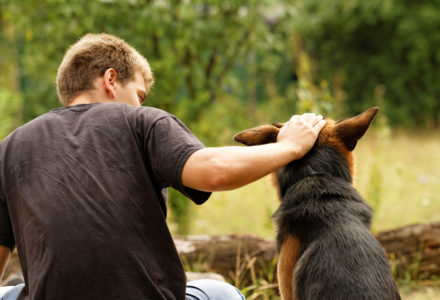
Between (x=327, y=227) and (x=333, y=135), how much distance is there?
1.82ft

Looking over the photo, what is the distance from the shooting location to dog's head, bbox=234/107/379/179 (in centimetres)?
255

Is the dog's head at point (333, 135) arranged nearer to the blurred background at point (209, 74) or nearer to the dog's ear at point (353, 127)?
the dog's ear at point (353, 127)

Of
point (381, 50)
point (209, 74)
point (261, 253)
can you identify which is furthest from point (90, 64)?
point (381, 50)

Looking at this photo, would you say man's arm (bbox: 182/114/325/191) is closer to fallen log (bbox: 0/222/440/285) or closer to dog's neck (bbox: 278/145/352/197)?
dog's neck (bbox: 278/145/352/197)

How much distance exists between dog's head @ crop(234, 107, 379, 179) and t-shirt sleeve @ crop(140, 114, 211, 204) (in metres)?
0.66

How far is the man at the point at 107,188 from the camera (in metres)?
1.85

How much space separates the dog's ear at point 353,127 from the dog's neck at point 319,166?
0.28ft

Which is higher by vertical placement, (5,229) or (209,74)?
(209,74)

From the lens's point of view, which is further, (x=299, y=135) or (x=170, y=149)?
(x=299, y=135)

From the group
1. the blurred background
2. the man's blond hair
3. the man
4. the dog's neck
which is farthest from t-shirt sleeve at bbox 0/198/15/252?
the blurred background

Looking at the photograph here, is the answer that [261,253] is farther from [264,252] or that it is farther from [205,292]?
[205,292]

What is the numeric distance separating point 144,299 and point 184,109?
171 inches

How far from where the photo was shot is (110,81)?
2295 millimetres

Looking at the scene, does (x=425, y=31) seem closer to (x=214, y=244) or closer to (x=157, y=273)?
(x=214, y=244)
